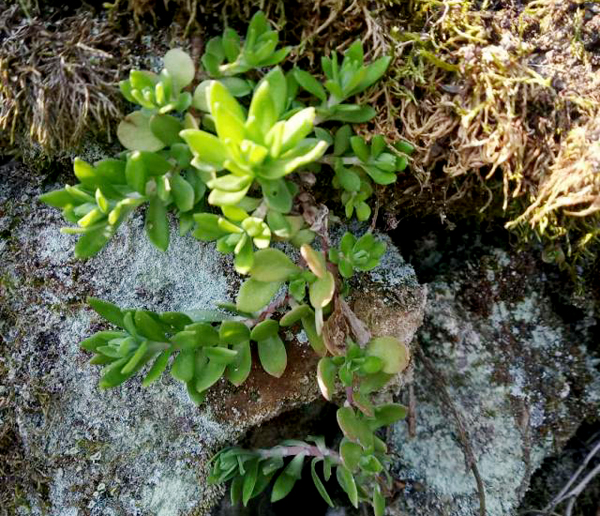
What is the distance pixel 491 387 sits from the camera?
6.20 feet

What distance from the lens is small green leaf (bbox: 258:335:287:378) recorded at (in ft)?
5.11

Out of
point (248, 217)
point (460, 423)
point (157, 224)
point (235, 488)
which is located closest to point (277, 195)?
point (248, 217)

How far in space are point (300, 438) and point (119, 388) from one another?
0.61 m

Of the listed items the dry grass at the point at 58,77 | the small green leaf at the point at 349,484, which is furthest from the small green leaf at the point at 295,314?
the dry grass at the point at 58,77

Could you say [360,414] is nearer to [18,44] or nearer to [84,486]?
[84,486]

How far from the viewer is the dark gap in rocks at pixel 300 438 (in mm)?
1808

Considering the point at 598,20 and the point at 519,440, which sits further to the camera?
the point at 519,440

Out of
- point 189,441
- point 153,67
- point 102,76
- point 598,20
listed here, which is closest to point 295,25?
point 153,67

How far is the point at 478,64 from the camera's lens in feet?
5.10

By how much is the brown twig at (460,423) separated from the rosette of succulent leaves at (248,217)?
0.30m

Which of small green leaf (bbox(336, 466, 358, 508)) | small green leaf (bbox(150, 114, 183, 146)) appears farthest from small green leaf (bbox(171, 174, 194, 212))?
small green leaf (bbox(336, 466, 358, 508))

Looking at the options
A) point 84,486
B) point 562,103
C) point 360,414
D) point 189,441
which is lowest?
point 84,486

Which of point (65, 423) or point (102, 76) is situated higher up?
point (102, 76)

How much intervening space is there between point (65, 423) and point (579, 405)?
1610 millimetres
